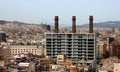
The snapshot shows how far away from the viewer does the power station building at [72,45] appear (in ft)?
174

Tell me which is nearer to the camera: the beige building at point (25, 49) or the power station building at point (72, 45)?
the power station building at point (72, 45)

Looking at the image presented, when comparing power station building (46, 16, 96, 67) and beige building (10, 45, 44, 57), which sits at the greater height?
power station building (46, 16, 96, 67)

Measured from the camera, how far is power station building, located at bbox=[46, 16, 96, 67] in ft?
174

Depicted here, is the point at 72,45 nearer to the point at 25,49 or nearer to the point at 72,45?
the point at 72,45

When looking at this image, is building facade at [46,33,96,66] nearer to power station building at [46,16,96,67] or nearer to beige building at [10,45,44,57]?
power station building at [46,16,96,67]

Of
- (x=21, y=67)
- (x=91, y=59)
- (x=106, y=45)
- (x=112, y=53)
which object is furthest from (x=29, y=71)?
(x=106, y=45)

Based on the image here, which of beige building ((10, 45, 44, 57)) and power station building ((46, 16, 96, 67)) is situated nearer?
power station building ((46, 16, 96, 67))

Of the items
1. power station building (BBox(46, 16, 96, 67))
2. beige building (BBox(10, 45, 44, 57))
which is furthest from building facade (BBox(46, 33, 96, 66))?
beige building (BBox(10, 45, 44, 57))

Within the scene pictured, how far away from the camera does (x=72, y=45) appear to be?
53.7 meters

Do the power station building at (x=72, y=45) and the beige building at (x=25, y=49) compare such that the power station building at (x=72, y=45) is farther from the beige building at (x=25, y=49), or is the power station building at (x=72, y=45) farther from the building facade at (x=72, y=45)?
the beige building at (x=25, y=49)

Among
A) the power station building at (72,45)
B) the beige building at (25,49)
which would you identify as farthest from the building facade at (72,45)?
the beige building at (25,49)

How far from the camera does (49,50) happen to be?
53656mm

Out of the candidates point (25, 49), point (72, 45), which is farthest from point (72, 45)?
point (25, 49)

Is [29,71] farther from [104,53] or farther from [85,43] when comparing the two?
[104,53]
